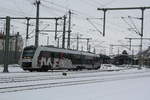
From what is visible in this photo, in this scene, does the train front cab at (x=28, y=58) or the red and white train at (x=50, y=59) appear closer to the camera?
the train front cab at (x=28, y=58)

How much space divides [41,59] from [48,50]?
5.97 ft

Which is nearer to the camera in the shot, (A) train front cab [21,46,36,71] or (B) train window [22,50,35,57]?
(A) train front cab [21,46,36,71]

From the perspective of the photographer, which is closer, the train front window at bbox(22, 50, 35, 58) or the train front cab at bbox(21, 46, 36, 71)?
the train front cab at bbox(21, 46, 36, 71)

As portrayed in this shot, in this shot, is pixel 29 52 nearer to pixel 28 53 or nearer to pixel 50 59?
pixel 28 53

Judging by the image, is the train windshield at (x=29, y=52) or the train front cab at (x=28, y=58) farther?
the train windshield at (x=29, y=52)

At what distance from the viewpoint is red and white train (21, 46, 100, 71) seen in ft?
127

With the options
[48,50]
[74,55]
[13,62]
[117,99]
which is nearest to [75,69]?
[74,55]

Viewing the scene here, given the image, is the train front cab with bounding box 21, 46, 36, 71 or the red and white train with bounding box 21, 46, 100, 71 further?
the red and white train with bounding box 21, 46, 100, 71

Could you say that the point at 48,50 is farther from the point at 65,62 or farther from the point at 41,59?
the point at 65,62

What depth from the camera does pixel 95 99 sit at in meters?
13.0

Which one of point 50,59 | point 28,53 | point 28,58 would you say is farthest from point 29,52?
point 50,59

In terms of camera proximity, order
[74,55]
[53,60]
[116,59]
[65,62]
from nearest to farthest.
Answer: [53,60], [65,62], [74,55], [116,59]

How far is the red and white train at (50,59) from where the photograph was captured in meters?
38.6

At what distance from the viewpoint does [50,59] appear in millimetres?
40812
